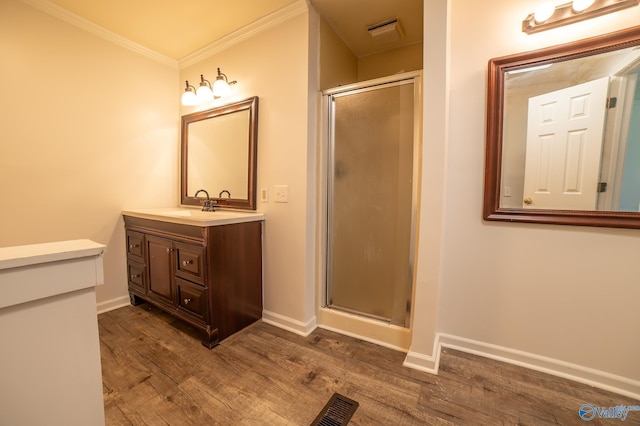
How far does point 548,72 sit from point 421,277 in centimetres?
139

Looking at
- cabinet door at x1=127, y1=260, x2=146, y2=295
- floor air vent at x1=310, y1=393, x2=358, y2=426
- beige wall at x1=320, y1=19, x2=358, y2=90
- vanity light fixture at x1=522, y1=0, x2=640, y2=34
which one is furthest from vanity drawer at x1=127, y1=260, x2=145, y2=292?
vanity light fixture at x1=522, y1=0, x2=640, y2=34

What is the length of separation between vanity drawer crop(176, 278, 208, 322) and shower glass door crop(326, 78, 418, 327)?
0.92 meters

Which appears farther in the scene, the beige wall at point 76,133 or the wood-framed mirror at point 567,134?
the beige wall at point 76,133

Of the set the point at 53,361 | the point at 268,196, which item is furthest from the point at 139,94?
the point at 53,361

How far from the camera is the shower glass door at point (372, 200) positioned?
5.73ft

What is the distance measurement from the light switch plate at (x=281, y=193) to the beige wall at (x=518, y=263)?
Answer: 43.5 inches

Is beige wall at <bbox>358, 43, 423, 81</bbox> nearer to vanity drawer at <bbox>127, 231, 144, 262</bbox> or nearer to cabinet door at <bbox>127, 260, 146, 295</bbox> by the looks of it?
vanity drawer at <bbox>127, 231, 144, 262</bbox>

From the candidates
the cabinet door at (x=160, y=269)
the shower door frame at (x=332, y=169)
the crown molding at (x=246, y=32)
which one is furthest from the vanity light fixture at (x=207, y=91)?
the cabinet door at (x=160, y=269)

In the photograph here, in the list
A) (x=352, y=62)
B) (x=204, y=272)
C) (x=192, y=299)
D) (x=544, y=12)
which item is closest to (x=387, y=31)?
(x=352, y=62)

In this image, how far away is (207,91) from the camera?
2.26m

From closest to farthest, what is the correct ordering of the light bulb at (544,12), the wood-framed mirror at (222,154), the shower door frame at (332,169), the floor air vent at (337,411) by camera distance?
the floor air vent at (337,411)
the light bulb at (544,12)
the shower door frame at (332,169)
the wood-framed mirror at (222,154)

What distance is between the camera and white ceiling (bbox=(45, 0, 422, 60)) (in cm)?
181

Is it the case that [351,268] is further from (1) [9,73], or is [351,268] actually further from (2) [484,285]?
(1) [9,73]

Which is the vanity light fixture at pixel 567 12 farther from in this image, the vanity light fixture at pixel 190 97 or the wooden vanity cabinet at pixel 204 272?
the vanity light fixture at pixel 190 97
